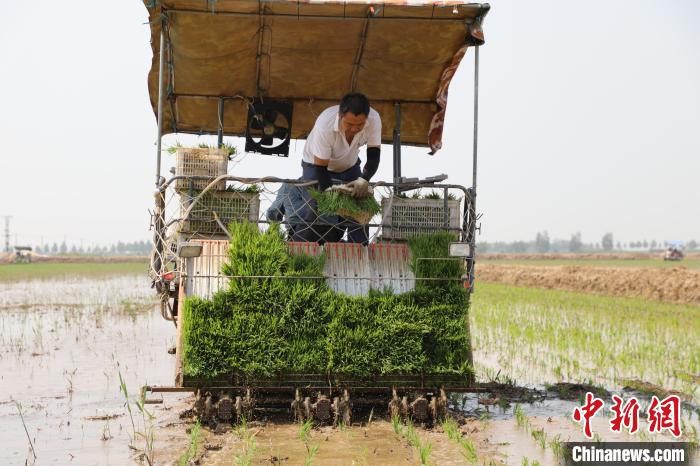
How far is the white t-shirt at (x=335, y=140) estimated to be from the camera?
614 centimetres

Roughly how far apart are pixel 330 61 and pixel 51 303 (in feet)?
48.6

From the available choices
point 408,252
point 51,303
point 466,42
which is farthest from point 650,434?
point 51,303

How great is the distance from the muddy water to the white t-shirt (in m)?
2.65

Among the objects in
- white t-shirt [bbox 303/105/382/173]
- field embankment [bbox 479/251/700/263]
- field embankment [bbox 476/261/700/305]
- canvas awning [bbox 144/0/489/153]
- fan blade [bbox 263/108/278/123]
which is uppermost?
canvas awning [bbox 144/0/489/153]

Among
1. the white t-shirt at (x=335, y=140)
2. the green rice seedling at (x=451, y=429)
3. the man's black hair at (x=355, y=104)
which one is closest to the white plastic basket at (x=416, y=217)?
the white t-shirt at (x=335, y=140)

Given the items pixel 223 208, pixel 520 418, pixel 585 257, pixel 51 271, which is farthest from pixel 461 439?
pixel 585 257

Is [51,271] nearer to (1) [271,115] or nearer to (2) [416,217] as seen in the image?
(1) [271,115]

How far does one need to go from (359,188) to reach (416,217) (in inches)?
26.8

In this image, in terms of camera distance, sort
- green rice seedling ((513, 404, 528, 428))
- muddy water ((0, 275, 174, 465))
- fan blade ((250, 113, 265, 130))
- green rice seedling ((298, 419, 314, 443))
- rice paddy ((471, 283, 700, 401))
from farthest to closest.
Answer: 1. rice paddy ((471, 283, 700, 401))
2. fan blade ((250, 113, 265, 130))
3. green rice seedling ((513, 404, 528, 428))
4. muddy water ((0, 275, 174, 465))
5. green rice seedling ((298, 419, 314, 443))

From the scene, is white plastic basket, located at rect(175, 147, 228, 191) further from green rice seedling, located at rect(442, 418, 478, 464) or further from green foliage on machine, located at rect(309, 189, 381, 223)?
green rice seedling, located at rect(442, 418, 478, 464)

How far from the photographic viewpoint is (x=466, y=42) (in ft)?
21.2

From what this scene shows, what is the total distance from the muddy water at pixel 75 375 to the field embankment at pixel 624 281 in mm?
13530

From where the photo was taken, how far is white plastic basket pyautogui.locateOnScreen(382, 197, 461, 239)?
602 centimetres

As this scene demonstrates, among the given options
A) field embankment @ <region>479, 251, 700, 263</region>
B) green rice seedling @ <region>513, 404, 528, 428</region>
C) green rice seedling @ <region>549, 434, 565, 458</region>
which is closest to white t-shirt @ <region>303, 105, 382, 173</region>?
green rice seedling @ <region>513, 404, 528, 428</region>
